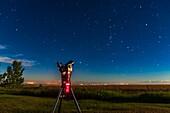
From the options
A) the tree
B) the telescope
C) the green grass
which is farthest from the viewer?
the tree

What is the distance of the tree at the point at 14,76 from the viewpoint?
51497mm

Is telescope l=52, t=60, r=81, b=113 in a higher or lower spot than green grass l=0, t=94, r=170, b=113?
higher

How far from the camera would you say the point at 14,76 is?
53.4m

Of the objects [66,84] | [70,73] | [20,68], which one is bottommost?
[66,84]

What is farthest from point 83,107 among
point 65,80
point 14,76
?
point 14,76

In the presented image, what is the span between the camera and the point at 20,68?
5522 centimetres

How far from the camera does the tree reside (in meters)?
51.5

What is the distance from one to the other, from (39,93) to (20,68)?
30613 mm

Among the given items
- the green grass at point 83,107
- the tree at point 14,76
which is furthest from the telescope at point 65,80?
the tree at point 14,76

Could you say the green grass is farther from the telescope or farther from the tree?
the tree

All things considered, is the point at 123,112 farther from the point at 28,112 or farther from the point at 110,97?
the point at 110,97

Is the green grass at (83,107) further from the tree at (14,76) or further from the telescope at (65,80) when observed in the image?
the tree at (14,76)

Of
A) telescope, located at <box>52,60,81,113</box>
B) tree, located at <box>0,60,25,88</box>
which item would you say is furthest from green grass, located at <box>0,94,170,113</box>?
tree, located at <box>0,60,25,88</box>

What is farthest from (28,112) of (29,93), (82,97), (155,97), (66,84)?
(29,93)
